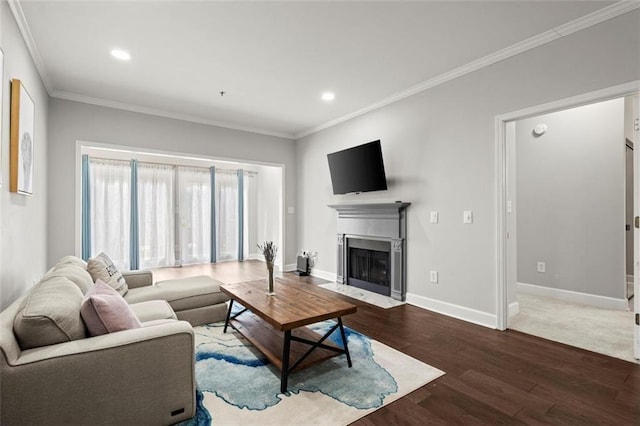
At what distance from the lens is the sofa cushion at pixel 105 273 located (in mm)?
2564

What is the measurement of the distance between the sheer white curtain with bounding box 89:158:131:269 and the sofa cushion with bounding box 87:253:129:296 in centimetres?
368

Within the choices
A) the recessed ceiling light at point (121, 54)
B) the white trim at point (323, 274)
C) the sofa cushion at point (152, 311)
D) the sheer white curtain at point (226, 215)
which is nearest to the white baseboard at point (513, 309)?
the white trim at point (323, 274)

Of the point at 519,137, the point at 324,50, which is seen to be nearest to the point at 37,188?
the point at 324,50

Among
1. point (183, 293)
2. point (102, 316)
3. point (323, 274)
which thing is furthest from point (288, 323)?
point (323, 274)

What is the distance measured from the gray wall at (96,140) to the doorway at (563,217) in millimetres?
4100

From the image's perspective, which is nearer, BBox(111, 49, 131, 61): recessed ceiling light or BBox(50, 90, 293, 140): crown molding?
BBox(111, 49, 131, 61): recessed ceiling light

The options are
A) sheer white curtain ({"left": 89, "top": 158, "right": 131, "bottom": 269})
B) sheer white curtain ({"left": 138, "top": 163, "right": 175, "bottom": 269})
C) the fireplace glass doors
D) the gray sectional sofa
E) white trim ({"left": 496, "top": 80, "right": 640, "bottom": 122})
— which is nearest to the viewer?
the gray sectional sofa

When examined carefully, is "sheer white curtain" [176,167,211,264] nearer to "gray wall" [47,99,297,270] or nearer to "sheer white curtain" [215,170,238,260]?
"sheer white curtain" [215,170,238,260]

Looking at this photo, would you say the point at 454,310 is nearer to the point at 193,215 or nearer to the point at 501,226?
the point at 501,226

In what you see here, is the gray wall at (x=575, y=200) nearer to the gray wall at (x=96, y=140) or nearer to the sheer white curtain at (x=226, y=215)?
the gray wall at (x=96, y=140)

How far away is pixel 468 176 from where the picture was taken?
128 inches

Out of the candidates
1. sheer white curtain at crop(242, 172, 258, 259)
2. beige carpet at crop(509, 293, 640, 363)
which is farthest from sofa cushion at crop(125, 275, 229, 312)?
sheer white curtain at crop(242, 172, 258, 259)

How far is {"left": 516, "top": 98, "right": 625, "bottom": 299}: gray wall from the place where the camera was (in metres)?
3.62

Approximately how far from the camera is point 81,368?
53.0 inches
